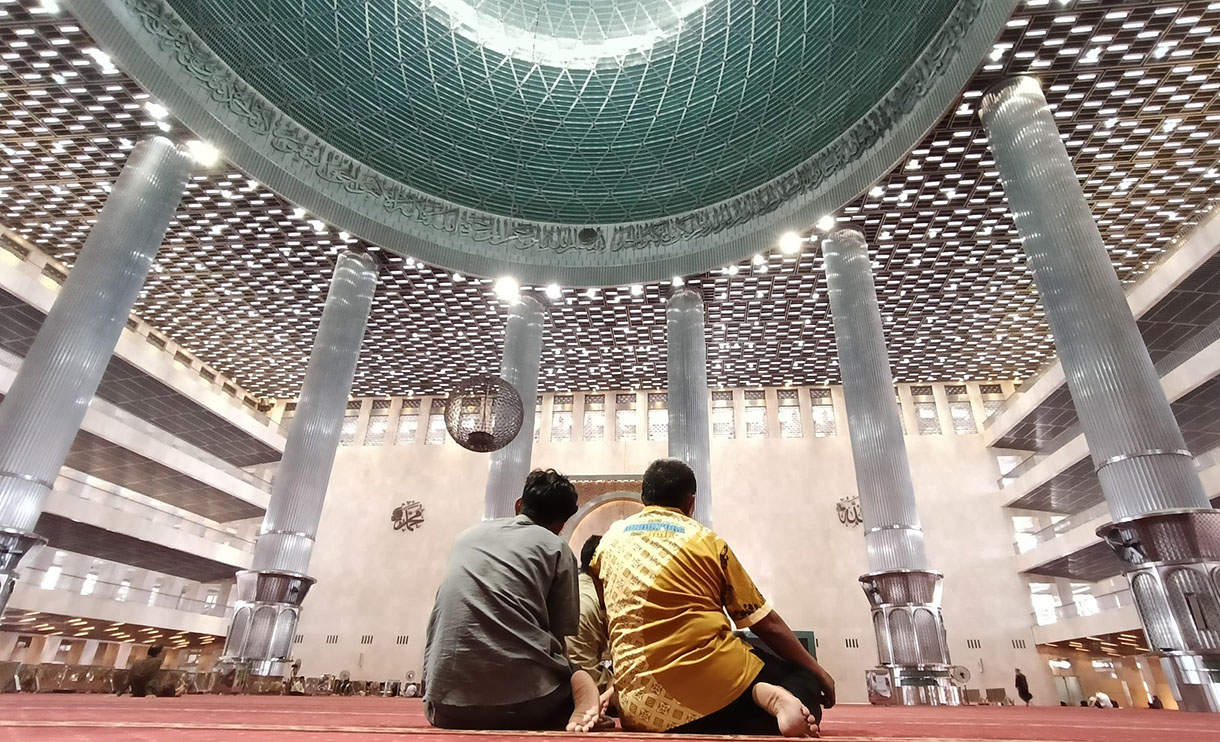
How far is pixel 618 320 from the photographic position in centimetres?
1867

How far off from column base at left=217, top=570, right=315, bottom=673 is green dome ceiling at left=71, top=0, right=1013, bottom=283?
7.86 m

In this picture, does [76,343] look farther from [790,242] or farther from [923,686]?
[923,686]

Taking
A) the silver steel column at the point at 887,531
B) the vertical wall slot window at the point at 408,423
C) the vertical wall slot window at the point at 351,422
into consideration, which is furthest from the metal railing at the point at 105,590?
the silver steel column at the point at 887,531

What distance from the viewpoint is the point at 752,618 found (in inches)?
91.8

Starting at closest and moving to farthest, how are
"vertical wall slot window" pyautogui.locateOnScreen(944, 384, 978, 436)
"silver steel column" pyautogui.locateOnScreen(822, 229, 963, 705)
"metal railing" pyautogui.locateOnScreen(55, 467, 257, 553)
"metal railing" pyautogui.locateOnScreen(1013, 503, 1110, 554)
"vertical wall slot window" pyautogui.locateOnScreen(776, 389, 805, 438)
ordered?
"silver steel column" pyautogui.locateOnScreen(822, 229, 963, 705)
"metal railing" pyautogui.locateOnScreen(55, 467, 257, 553)
"metal railing" pyautogui.locateOnScreen(1013, 503, 1110, 554)
"vertical wall slot window" pyautogui.locateOnScreen(944, 384, 978, 436)
"vertical wall slot window" pyautogui.locateOnScreen(776, 389, 805, 438)

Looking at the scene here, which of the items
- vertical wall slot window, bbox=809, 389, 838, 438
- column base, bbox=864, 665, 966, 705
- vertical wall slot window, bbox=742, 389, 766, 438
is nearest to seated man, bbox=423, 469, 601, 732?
column base, bbox=864, 665, 966, 705

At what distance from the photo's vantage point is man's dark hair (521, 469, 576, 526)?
9.68 feet

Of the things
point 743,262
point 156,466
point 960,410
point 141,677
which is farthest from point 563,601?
point 960,410

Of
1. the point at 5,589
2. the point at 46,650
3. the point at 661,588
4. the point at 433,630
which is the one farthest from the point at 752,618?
the point at 46,650

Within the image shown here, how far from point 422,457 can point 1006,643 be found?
19.8 metres

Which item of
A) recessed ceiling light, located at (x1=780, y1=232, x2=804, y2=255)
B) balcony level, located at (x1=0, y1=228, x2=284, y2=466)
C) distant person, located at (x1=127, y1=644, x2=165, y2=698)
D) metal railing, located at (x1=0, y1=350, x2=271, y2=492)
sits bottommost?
distant person, located at (x1=127, y1=644, x2=165, y2=698)

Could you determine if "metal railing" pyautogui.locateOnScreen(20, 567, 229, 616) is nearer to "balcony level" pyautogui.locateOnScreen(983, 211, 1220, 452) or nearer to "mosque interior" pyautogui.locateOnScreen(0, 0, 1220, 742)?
"mosque interior" pyautogui.locateOnScreen(0, 0, 1220, 742)

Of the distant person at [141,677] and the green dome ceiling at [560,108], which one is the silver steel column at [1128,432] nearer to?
the green dome ceiling at [560,108]

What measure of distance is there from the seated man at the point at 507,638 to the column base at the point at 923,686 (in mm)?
9499
